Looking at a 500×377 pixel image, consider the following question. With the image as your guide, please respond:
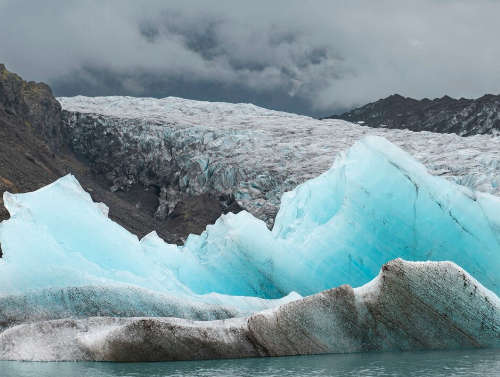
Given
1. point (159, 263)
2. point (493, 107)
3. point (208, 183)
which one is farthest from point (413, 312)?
point (493, 107)

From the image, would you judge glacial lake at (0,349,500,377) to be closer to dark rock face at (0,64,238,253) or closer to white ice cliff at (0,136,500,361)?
white ice cliff at (0,136,500,361)

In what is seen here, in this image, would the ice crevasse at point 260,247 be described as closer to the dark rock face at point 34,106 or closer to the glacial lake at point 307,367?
the glacial lake at point 307,367

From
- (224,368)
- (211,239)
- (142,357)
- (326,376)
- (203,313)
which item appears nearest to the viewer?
(326,376)

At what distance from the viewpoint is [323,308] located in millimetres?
10695

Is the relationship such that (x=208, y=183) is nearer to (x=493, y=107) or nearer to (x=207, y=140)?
(x=207, y=140)

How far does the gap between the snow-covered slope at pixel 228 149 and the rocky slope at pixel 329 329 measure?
35433 mm

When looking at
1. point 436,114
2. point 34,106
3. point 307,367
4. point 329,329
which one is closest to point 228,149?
point 34,106

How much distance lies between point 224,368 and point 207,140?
5887 cm

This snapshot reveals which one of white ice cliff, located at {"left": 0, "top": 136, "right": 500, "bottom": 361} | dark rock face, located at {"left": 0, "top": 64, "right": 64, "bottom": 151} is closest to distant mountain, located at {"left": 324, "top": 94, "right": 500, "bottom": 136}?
dark rock face, located at {"left": 0, "top": 64, "right": 64, "bottom": 151}

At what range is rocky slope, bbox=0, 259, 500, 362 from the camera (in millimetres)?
10375

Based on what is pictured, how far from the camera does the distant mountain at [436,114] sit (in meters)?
89.2

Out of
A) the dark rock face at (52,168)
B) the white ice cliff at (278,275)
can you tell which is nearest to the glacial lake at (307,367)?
the white ice cliff at (278,275)

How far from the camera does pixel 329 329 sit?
10953 mm

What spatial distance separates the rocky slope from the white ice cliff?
0.07 ft
